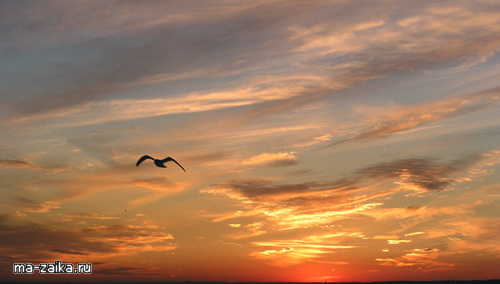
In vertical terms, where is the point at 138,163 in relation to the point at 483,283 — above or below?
above

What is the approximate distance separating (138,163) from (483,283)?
131 metres

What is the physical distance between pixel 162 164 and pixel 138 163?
510 centimetres

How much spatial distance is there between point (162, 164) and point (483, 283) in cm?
12625

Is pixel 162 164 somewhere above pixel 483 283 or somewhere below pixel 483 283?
above

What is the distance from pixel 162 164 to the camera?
11494 centimetres

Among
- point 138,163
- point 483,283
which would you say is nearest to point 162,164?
point 138,163

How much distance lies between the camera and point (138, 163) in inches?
4385

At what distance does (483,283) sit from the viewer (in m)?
198

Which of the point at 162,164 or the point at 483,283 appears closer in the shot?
the point at 162,164

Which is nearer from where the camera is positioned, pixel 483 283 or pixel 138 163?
pixel 138 163

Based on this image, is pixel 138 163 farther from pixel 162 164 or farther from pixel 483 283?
pixel 483 283
